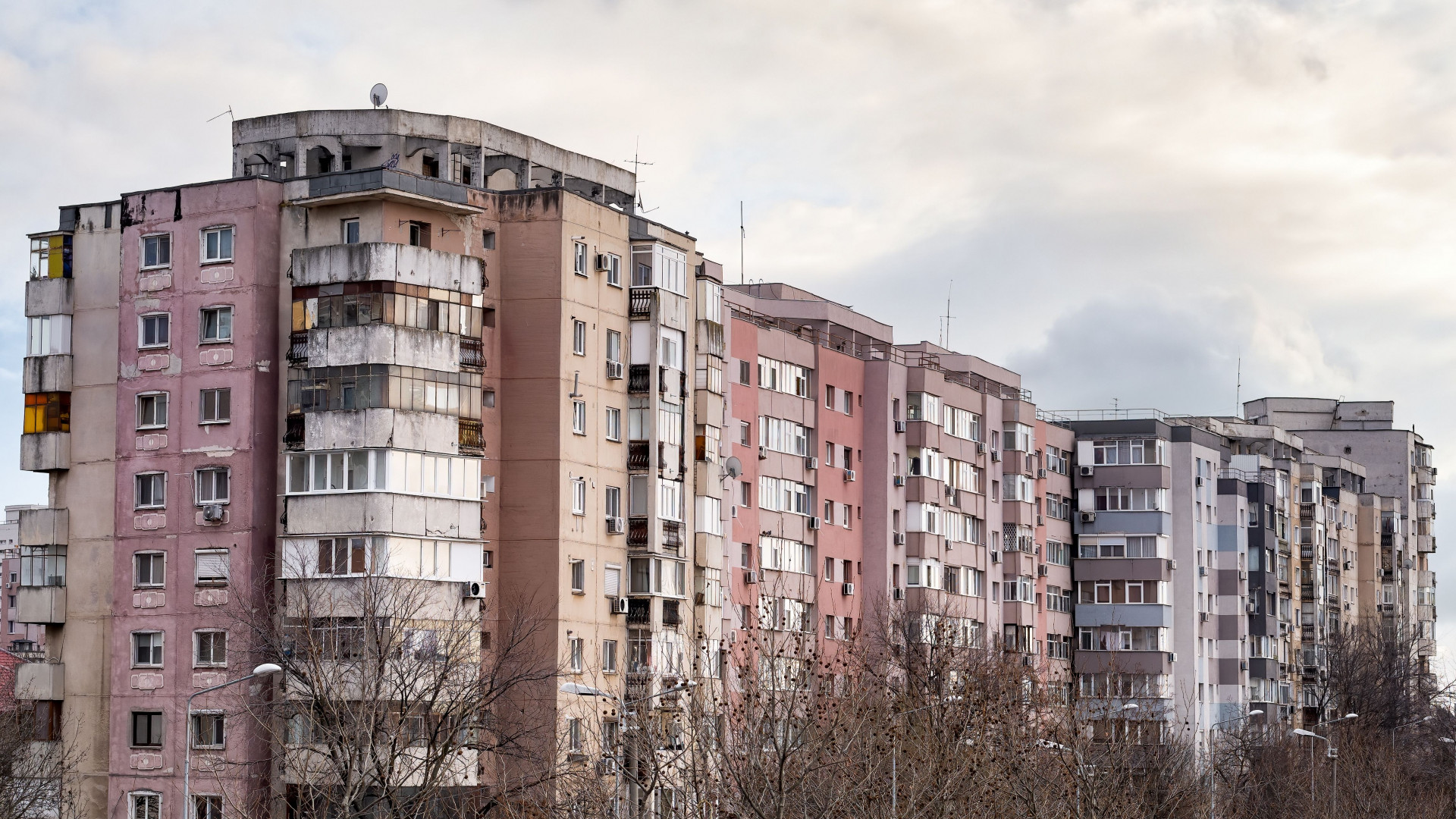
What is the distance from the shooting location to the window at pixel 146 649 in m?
Result: 77.7

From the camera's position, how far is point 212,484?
77.7 m

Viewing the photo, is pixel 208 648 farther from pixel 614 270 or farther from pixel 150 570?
pixel 614 270

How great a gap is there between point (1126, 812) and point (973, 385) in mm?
64047

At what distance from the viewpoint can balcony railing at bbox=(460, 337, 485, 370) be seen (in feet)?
256

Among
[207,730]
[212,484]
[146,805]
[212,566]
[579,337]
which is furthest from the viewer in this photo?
[579,337]

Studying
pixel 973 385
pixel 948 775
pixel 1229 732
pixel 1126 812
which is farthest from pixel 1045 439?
pixel 948 775

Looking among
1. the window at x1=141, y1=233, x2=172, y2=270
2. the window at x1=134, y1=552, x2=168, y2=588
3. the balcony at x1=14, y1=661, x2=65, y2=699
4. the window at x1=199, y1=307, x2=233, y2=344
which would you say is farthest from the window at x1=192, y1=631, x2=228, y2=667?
the window at x1=141, y1=233, x2=172, y2=270

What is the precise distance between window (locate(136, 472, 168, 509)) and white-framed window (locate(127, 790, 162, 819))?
9926 mm

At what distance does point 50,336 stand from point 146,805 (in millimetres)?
18107

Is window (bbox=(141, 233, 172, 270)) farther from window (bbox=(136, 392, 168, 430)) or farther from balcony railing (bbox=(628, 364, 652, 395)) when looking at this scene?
balcony railing (bbox=(628, 364, 652, 395))

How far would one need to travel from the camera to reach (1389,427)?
19612 centimetres

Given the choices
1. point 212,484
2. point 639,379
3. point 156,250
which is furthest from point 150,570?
point 639,379

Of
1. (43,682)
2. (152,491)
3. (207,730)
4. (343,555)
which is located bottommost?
(207,730)

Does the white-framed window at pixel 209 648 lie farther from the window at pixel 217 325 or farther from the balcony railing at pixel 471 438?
the balcony railing at pixel 471 438
